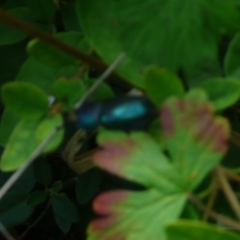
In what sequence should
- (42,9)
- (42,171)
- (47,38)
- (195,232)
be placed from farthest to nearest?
1. (42,171)
2. (42,9)
3. (47,38)
4. (195,232)

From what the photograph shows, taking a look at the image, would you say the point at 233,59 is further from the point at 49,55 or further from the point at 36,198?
the point at 36,198

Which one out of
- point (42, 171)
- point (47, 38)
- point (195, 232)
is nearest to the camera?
point (195, 232)

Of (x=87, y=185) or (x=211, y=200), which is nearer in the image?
(x=211, y=200)

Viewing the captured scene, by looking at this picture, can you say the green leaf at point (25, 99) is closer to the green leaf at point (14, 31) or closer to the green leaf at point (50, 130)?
the green leaf at point (50, 130)

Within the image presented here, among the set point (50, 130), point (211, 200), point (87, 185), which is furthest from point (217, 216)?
point (87, 185)

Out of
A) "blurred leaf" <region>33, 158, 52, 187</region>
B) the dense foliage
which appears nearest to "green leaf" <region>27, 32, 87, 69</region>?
the dense foliage

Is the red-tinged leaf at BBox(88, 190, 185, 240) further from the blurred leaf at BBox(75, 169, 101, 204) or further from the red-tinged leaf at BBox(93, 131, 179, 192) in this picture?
the blurred leaf at BBox(75, 169, 101, 204)
